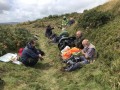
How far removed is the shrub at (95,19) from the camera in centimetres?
2250

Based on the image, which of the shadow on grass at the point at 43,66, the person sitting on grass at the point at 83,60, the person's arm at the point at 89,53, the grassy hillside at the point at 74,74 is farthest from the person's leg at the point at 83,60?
the shadow on grass at the point at 43,66

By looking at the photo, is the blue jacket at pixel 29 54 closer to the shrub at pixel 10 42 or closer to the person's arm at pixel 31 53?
the person's arm at pixel 31 53

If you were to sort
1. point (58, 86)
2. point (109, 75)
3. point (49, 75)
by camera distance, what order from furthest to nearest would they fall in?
point (49, 75)
point (58, 86)
point (109, 75)

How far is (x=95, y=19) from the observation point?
75.8 ft

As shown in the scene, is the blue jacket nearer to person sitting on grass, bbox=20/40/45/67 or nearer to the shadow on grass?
person sitting on grass, bbox=20/40/45/67

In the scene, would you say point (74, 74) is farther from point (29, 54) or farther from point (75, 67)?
point (29, 54)

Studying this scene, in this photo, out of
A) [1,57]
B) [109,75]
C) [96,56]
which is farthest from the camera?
[1,57]

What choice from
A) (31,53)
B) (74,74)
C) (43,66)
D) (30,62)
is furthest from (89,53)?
(30,62)

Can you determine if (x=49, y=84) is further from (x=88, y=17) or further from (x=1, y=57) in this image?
(x=88, y=17)

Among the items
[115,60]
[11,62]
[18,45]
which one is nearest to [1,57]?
[11,62]

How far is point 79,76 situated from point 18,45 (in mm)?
10871

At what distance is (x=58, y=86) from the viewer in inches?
511

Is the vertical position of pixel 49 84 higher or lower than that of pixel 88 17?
lower

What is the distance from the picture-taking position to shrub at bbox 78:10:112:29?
73.8ft
